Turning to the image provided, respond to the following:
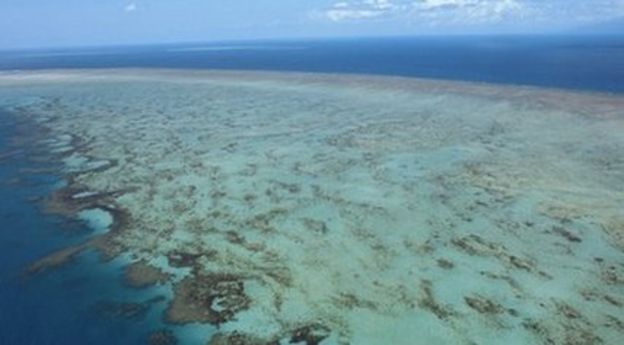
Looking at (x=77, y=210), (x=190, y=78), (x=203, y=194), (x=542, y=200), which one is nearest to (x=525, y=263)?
(x=542, y=200)

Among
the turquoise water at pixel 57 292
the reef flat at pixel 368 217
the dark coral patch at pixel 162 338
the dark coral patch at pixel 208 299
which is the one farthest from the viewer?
the dark coral patch at pixel 208 299

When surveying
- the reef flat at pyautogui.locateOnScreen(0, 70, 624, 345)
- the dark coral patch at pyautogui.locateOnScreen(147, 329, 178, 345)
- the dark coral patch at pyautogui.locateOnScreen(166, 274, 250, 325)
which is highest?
the reef flat at pyautogui.locateOnScreen(0, 70, 624, 345)

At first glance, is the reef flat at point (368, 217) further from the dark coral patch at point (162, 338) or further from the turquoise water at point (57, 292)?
the turquoise water at point (57, 292)

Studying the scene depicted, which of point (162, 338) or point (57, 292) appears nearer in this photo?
point (162, 338)

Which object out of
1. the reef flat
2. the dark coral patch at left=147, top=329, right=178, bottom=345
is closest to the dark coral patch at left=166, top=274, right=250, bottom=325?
the reef flat

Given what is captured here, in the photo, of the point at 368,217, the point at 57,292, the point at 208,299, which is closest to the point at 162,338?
the point at 208,299

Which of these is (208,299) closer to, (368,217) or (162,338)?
(162,338)

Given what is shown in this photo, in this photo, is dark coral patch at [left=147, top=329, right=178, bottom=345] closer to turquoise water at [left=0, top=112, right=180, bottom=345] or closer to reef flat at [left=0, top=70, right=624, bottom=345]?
reef flat at [left=0, top=70, right=624, bottom=345]

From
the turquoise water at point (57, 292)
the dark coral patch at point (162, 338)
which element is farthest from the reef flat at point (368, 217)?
the turquoise water at point (57, 292)
